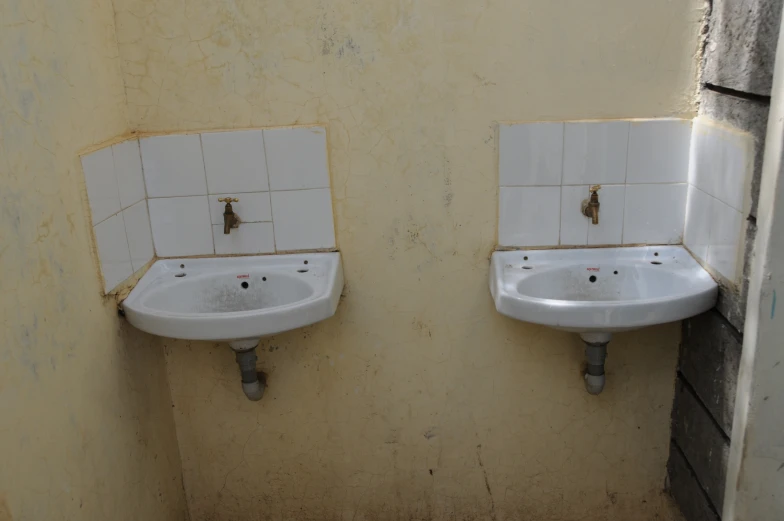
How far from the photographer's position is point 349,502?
212 cm

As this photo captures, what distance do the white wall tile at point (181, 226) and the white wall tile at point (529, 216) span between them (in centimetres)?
86

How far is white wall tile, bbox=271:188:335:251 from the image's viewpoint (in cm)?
187

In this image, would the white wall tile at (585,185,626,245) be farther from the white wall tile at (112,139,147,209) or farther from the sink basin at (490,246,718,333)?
the white wall tile at (112,139,147,209)

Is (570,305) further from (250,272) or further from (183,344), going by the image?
(183,344)

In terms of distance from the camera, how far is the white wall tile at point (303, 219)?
6.12 feet

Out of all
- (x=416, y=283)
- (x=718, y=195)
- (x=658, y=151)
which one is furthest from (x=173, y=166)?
(x=718, y=195)

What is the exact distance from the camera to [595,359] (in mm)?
1841

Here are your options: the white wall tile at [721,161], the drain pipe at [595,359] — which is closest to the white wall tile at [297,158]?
the drain pipe at [595,359]

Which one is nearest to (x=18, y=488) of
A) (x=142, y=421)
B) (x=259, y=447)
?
(x=142, y=421)

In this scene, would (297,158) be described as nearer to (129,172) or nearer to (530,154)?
(129,172)

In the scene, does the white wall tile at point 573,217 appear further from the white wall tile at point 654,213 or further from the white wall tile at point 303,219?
the white wall tile at point 303,219

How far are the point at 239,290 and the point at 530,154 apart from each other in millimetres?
917

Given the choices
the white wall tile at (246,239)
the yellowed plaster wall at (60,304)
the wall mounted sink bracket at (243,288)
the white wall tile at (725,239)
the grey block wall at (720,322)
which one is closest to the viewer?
the yellowed plaster wall at (60,304)

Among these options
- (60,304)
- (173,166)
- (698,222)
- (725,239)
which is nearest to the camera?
(60,304)
